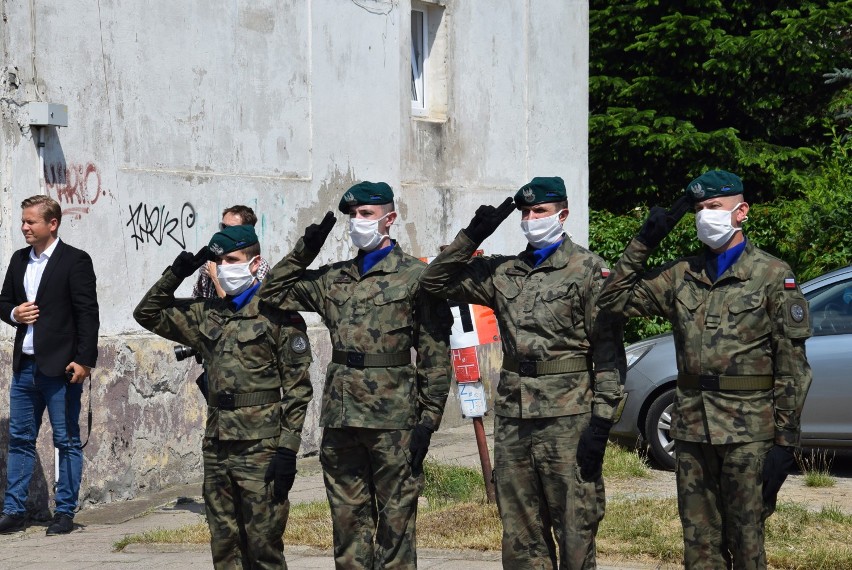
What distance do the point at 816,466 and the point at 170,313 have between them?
5.96 m

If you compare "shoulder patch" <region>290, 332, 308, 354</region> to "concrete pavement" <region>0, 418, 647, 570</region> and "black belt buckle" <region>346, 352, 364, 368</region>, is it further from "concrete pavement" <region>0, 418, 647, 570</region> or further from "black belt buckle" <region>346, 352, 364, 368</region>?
"concrete pavement" <region>0, 418, 647, 570</region>

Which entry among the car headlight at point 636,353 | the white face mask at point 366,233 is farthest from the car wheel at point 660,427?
the white face mask at point 366,233

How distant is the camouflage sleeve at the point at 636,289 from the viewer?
5633 millimetres

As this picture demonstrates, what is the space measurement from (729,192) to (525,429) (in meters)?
1.36

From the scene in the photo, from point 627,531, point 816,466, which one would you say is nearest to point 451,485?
point 627,531

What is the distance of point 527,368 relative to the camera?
590 centimetres

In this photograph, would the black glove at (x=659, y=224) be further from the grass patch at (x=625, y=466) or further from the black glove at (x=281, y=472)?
the grass patch at (x=625, y=466)

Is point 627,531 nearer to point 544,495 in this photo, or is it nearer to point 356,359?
point 544,495

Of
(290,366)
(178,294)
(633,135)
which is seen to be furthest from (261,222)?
(633,135)

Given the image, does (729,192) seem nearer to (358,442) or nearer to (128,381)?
(358,442)

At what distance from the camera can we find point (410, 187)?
13047 mm

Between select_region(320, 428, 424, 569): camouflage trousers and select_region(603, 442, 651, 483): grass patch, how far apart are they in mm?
4087

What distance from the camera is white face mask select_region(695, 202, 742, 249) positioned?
566 centimetres

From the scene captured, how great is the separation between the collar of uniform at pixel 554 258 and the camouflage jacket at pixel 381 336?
42 cm
